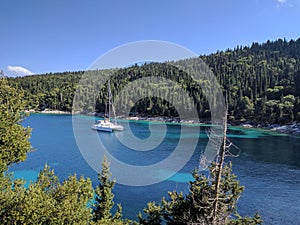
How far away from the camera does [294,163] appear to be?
42125 millimetres

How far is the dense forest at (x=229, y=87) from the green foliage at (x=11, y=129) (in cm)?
8737

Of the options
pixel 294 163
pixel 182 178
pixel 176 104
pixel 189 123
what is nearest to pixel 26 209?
pixel 182 178

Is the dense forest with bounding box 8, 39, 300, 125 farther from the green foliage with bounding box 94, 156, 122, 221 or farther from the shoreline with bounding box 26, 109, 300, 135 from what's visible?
the green foliage with bounding box 94, 156, 122, 221

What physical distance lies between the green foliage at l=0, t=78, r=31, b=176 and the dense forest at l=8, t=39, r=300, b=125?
3440 inches

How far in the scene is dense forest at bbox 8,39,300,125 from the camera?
3846 inches

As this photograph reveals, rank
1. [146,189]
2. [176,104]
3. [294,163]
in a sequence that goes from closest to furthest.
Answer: [146,189] → [294,163] → [176,104]

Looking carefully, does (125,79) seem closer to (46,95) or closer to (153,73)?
(153,73)

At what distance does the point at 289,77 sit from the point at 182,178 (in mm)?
100532

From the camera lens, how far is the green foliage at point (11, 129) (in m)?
8.95

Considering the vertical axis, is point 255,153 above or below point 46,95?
below

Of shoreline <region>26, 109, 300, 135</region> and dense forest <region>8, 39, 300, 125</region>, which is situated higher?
dense forest <region>8, 39, 300, 125</region>

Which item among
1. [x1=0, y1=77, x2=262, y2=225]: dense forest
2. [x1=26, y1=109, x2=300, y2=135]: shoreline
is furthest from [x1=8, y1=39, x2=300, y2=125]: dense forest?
[x1=0, y1=77, x2=262, y2=225]: dense forest

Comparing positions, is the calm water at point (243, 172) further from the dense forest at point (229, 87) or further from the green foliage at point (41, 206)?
the dense forest at point (229, 87)

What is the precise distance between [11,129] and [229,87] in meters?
120
